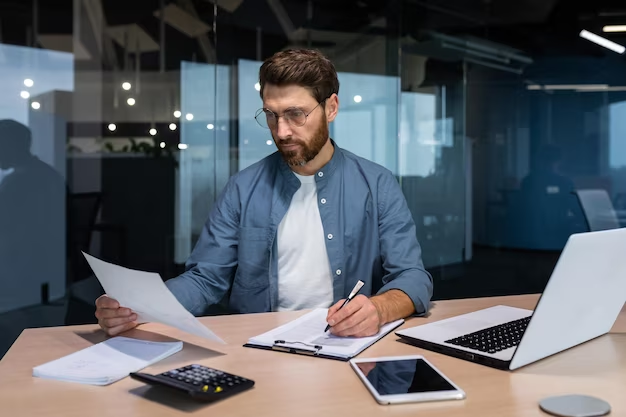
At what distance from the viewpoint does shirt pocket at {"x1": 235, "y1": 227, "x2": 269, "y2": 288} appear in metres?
2.07

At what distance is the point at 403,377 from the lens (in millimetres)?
1174

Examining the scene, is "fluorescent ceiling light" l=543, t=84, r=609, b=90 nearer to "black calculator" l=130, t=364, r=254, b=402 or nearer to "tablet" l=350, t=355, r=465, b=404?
"tablet" l=350, t=355, r=465, b=404

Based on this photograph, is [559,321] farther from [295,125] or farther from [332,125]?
[332,125]

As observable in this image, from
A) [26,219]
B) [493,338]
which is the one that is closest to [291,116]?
[493,338]

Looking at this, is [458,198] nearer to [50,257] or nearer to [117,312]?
[50,257]

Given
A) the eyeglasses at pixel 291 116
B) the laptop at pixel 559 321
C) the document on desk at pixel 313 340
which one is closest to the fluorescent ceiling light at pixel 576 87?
the eyeglasses at pixel 291 116

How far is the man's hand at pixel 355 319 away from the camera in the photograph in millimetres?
1471

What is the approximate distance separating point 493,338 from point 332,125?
3.58 meters

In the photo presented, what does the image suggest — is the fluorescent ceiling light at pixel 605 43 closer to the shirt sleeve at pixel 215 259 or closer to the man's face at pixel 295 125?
the man's face at pixel 295 125

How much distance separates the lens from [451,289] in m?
5.30

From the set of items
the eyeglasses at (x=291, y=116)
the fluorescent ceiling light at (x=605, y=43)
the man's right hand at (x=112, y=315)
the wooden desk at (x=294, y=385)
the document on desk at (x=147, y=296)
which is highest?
the fluorescent ceiling light at (x=605, y=43)

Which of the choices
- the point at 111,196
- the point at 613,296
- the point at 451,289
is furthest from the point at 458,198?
the point at 613,296

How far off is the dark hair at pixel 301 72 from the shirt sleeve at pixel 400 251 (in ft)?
1.24

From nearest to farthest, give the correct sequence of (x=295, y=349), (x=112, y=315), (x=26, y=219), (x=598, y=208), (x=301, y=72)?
1. (x=295, y=349)
2. (x=112, y=315)
3. (x=301, y=72)
4. (x=26, y=219)
5. (x=598, y=208)
